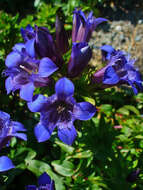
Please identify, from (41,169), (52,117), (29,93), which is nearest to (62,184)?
(41,169)

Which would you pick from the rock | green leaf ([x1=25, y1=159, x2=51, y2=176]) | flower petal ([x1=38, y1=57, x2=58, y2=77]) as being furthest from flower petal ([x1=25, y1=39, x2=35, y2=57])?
the rock

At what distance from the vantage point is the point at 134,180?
1828 mm

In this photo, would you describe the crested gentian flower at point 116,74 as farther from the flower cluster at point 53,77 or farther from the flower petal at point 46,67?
the flower petal at point 46,67

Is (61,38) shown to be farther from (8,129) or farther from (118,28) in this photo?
(118,28)

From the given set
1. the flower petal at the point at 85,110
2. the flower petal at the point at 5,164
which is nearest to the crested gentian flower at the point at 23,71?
the flower petal at the point at 85,110

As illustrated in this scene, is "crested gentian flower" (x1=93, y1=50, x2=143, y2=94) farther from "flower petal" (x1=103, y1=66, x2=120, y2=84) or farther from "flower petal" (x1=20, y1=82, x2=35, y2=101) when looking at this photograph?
"flower petal" (x1=20, y1=82, x2=35, y2=101)

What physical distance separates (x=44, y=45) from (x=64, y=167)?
1.00m

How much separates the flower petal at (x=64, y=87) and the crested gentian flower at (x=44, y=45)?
0.26 metres

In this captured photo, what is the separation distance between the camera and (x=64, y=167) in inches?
77.4

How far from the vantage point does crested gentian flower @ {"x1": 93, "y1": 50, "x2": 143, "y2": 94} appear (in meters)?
1.47

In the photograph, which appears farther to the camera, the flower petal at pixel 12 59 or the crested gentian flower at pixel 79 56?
the flower petal at pixel 12 59

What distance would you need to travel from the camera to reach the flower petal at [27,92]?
4.42ft

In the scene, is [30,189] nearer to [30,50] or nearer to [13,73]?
[13,73]

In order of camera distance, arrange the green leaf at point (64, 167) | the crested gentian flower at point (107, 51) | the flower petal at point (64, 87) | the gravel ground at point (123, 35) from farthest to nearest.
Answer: the gravel ground at point (123, 35)
the green leaf at point (64, 167)
the crested gentian flower at point (107, 51)
the flower petal at point (64, 87)
